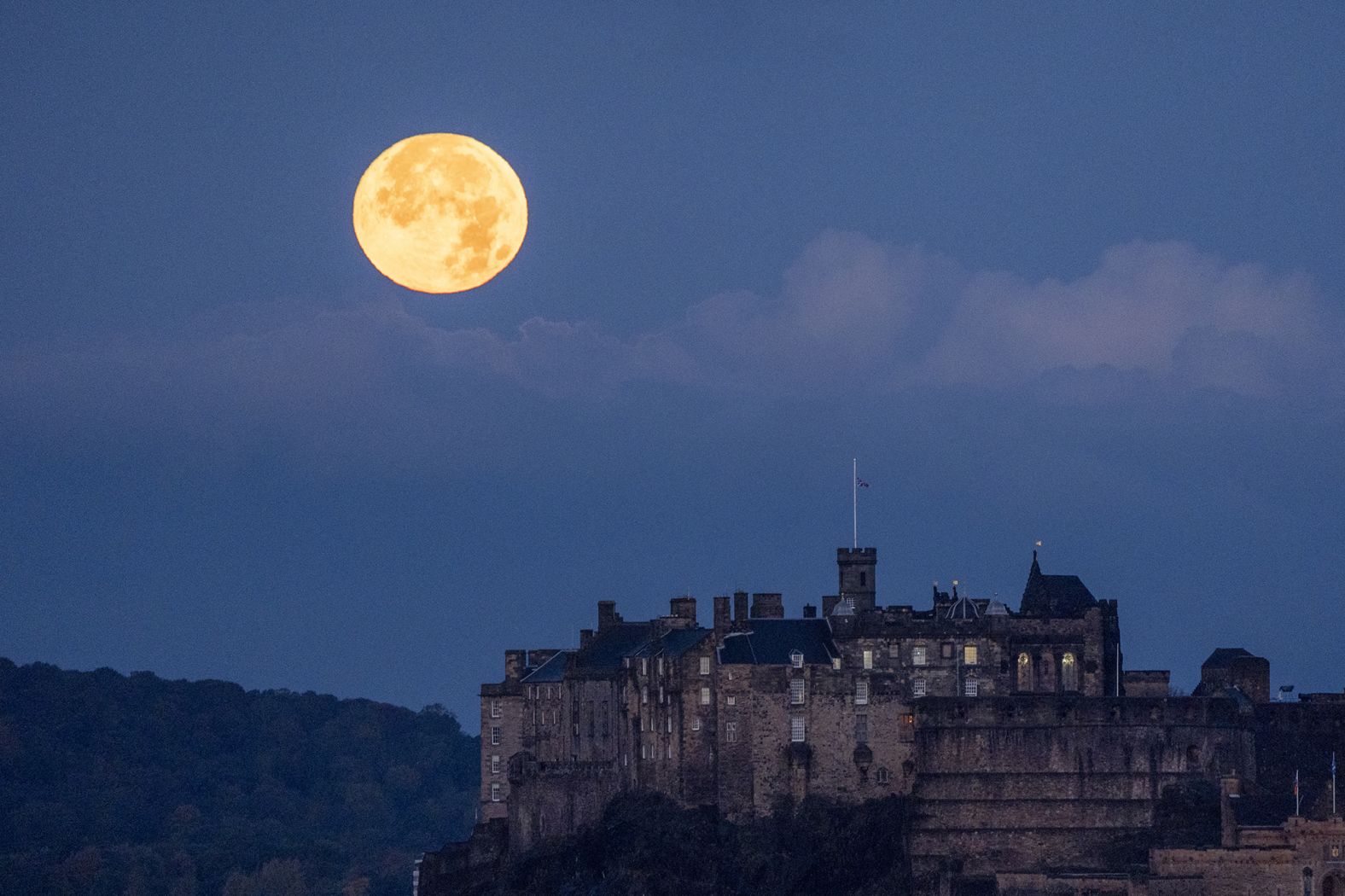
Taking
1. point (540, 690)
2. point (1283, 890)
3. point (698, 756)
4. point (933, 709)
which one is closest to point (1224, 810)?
point (1283, 890)

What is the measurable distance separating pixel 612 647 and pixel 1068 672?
27.1 meters

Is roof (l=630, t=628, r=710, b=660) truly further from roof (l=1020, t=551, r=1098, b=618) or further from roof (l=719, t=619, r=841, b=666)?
roof (l=1020, t=551, r=1098, b=618)

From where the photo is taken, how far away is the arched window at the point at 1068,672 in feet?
443

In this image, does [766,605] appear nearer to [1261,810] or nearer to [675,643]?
[675,643]

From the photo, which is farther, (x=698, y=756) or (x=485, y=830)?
(x=485, y=830)

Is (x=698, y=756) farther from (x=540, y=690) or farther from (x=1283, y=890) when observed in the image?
(x=1283, y=890)

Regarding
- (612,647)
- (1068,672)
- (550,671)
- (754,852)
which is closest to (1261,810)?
(1068,672)

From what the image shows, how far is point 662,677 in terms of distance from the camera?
136 metres

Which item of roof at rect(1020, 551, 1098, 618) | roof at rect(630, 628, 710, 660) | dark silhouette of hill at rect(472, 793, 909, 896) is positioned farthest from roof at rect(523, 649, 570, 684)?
roof at rect(1020, 551, 1098, 618)

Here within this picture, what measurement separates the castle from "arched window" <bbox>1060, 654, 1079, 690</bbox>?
0.28ft

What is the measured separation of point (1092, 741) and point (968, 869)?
860 cm

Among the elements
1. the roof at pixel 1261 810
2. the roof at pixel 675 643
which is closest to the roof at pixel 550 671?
the roof at pixel 675 643

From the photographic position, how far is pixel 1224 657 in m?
147

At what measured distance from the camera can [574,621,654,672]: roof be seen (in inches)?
5748
